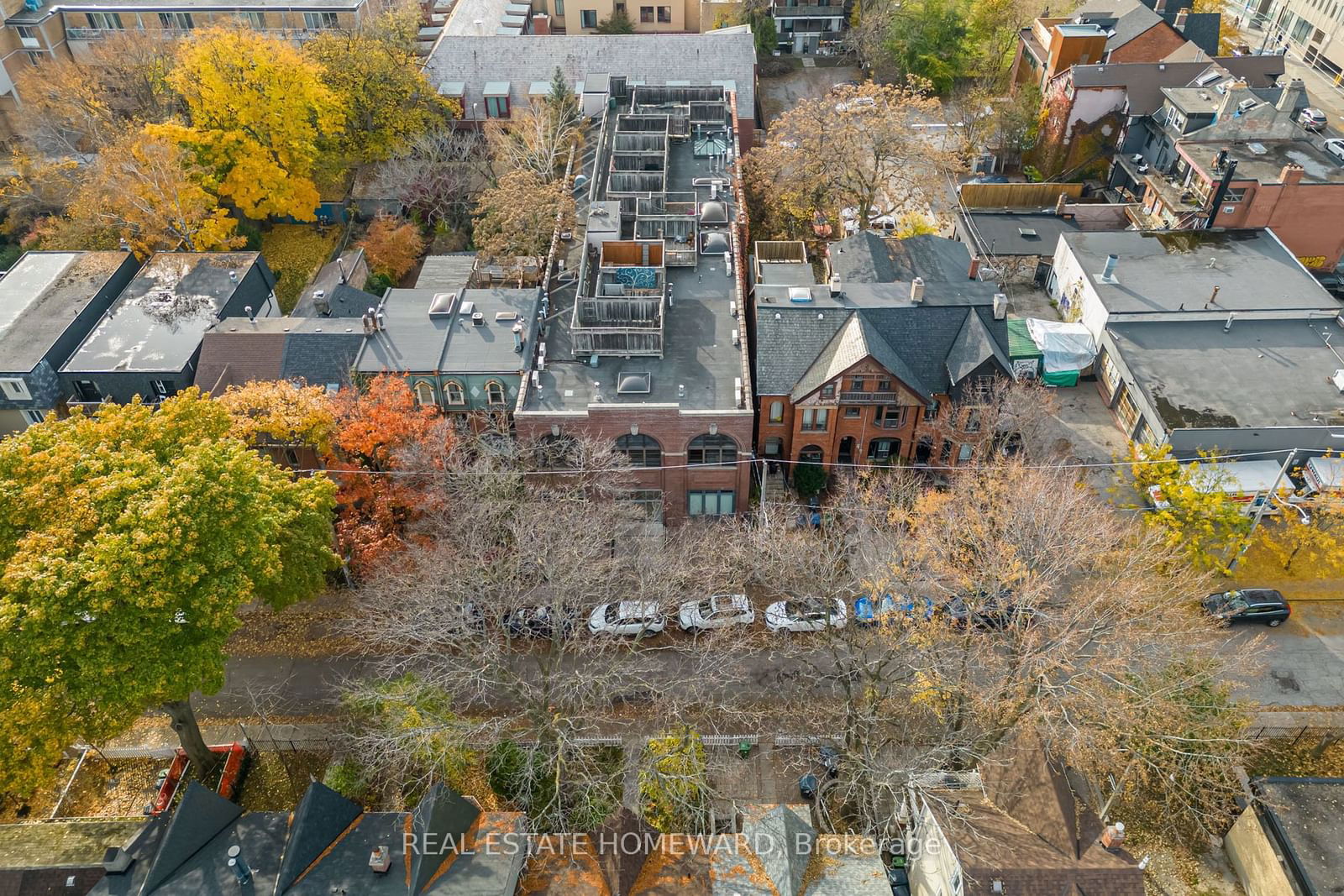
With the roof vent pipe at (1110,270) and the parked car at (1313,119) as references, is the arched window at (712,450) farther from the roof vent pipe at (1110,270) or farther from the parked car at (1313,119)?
the parked car at (1313,119)

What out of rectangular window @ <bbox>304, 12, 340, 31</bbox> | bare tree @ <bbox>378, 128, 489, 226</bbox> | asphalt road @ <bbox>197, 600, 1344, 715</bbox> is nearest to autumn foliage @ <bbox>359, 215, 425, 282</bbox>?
bare tree @ <bbox>378, 128, 489, 226</bbox>

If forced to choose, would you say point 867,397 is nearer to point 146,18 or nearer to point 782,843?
point 782,843

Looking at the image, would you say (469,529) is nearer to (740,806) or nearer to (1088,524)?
(740,806)

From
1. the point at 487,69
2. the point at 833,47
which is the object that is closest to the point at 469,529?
the point at 487,69

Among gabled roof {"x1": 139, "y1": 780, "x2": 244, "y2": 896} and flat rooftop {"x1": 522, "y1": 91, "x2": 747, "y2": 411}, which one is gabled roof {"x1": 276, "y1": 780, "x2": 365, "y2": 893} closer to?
gabled roof {"x1": 139, "y1": 780, "x2": 244, "y2": 896}

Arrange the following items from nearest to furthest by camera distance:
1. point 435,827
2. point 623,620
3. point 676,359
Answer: point 435,827, point 623,620, point 676,359

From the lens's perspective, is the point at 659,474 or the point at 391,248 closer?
the point at 659,474

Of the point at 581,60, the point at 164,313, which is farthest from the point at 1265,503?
the point at 581,60
